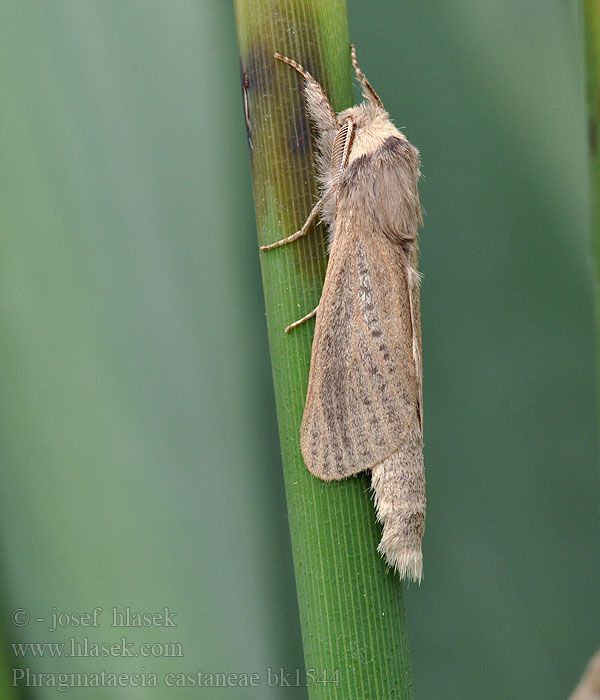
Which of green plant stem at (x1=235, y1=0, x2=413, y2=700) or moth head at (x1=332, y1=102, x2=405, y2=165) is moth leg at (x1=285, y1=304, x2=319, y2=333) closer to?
green plant stem at (x1=235, y1=0, x2=413, y2=700)

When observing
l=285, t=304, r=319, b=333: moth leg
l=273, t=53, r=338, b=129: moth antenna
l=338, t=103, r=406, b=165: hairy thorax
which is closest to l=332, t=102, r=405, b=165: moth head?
l=338, t=103, r=406, b=165: hairy thorax

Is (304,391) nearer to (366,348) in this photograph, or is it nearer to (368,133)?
(366,348)

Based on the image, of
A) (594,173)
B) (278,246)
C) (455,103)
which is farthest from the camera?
(455,103)

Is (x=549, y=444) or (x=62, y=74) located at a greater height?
(x=62, y=74)

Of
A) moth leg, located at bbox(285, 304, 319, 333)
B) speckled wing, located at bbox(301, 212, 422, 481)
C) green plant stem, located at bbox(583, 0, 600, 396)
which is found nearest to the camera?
green plant stem, located at bbox(583, 0, 600, 396)

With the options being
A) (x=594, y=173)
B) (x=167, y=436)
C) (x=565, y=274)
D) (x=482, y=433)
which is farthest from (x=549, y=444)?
(x=167, y=436)

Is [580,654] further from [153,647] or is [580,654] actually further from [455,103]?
[455,103]
